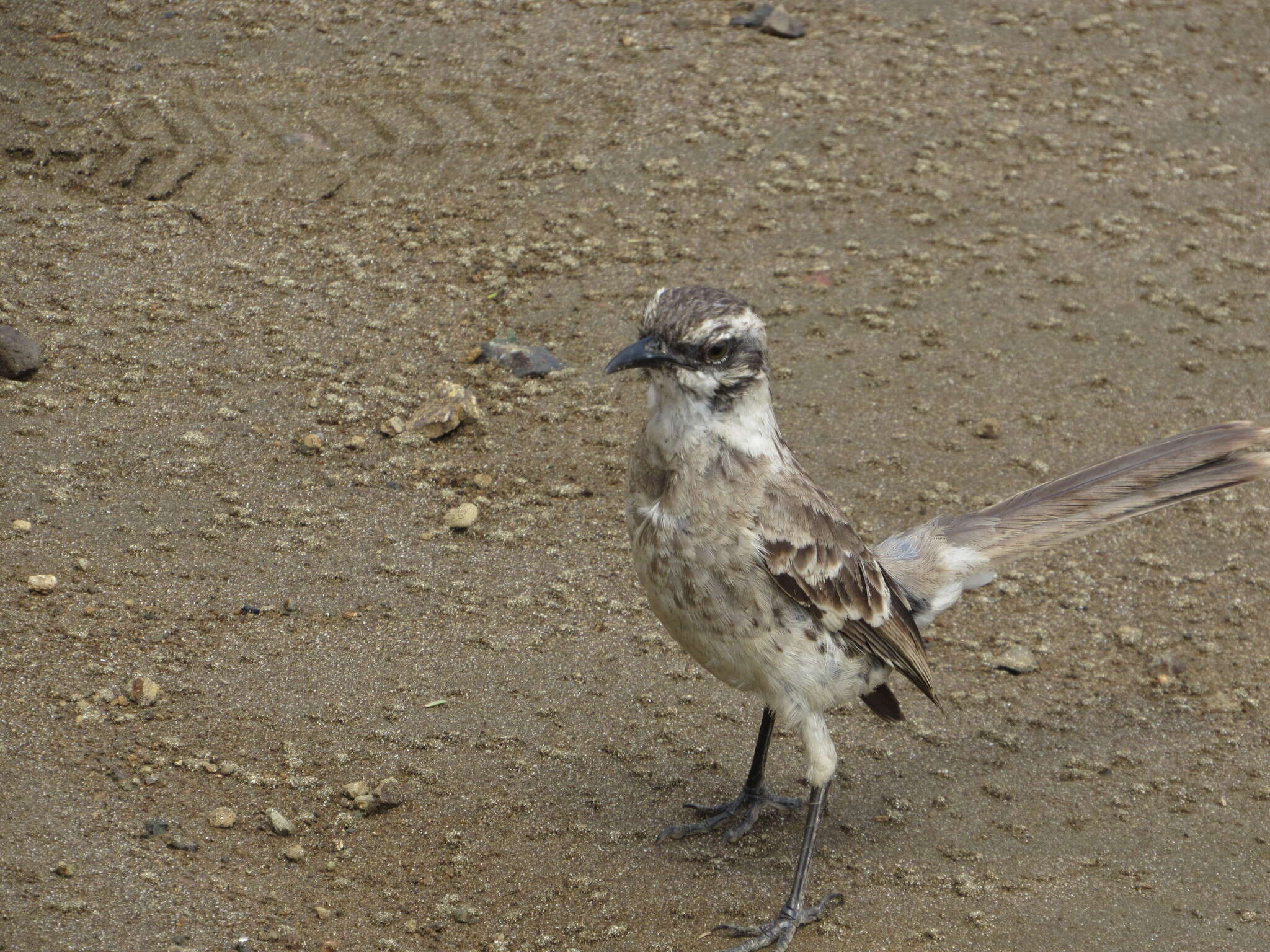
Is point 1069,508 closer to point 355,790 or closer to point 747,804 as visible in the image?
point 747,804

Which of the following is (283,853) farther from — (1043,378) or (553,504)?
(1043,378)

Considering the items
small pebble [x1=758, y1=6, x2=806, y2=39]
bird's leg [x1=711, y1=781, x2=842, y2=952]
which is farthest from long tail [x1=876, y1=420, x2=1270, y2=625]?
small pebble [x1=758, y1=6, x2=806, y2=39]

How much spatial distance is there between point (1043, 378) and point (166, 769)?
499cm

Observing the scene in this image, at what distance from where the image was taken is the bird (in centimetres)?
424

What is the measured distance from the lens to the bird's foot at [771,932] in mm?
4227

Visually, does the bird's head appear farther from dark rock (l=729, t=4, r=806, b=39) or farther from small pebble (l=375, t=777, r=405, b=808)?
dark rock (l=729, t=4, r=806, b=39)

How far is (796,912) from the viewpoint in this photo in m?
4.31

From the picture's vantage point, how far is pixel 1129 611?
5.93 m

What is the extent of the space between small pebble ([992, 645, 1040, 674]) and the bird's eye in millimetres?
2292

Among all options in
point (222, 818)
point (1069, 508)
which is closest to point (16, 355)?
point (222, 818)

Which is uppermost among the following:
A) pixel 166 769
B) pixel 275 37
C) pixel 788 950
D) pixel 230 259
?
pixel 275 37

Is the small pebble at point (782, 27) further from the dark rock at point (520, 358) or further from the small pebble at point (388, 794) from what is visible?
the small pebble at point (388, 794)

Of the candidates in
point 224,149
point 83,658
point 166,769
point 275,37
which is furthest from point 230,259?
point 166,769

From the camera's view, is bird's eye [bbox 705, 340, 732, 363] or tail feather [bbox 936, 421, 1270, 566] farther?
tail feather [bbox 936, 421, 1270, 566]
